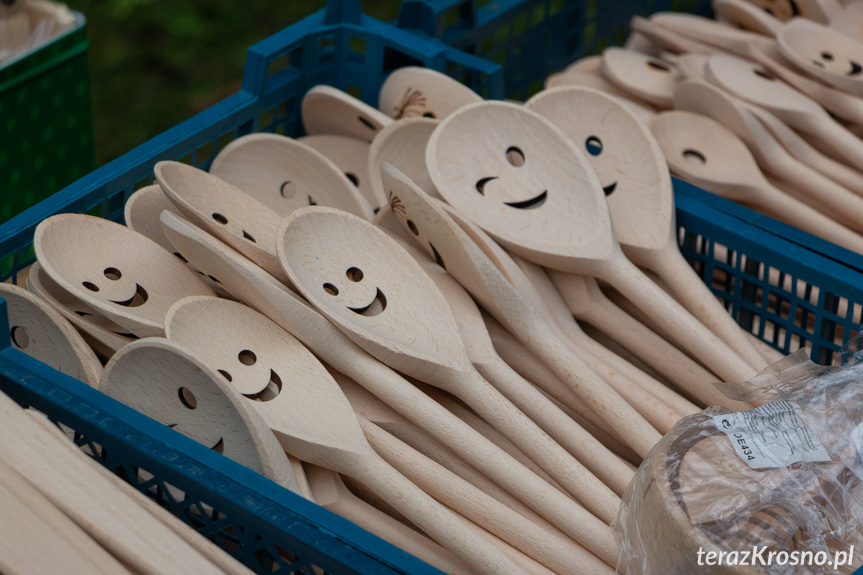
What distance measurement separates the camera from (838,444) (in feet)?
2.20

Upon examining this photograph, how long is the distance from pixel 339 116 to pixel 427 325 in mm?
370

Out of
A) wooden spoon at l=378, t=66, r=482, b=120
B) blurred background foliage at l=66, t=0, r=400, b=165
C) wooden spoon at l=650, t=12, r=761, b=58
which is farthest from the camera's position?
blurred background foliage at l=66, t=0, r=400, b=165

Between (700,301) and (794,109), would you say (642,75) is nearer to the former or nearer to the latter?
(794,109)

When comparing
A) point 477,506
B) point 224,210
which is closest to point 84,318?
point 224,210

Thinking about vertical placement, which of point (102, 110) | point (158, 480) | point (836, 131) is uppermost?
point (836, 131)

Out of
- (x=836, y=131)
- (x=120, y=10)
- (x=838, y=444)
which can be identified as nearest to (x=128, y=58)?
(x=120, y=10)

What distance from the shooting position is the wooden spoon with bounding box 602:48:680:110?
1200 mm

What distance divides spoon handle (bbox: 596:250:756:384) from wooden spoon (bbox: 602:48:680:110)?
365 millimetres

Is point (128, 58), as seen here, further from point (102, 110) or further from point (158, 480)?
point (158, 480)

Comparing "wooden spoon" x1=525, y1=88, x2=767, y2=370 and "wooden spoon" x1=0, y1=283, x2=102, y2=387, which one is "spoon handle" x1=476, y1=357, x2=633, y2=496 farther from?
"wooden spoon" x1=0, y1=283, x2=102, y2=387

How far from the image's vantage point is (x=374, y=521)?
0.74 meters

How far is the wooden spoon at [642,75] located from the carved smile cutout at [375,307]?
53 cm

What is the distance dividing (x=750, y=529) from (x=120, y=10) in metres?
2.10

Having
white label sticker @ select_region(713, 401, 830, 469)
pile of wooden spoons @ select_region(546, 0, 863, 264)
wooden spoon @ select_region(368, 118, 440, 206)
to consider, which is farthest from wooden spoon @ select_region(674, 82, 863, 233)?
white label sticker @ select_region(713, 401, 830, 469)
